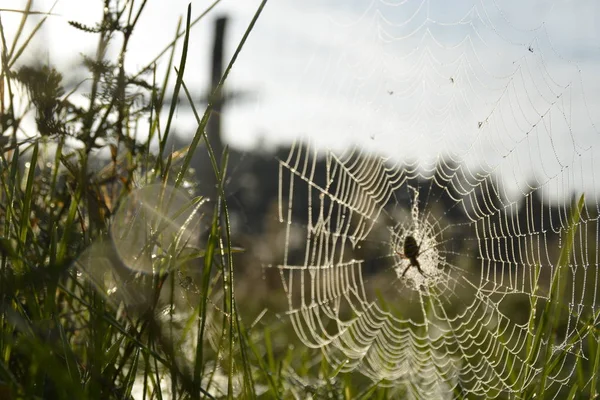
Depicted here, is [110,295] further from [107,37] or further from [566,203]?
[566,203]

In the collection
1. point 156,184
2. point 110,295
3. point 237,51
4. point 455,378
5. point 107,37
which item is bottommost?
point 455,378

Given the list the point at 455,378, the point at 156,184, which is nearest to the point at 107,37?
the point at 156,184

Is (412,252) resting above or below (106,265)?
above

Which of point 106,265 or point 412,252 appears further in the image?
point 412,252

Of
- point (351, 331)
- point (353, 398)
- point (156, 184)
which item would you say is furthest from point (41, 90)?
point (351, 331)

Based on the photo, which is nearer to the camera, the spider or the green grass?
the green grass

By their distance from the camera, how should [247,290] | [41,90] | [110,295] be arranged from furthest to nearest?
[247,290], [41,90], [110,295]

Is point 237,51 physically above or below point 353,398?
above

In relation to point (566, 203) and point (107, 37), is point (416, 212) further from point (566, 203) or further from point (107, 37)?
point (107, 37)

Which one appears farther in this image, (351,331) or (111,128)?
(351,331)

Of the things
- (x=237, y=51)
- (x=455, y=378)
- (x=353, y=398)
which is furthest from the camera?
(x=455, y=378)

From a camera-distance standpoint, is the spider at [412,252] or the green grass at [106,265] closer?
the green grass at [106,265]
